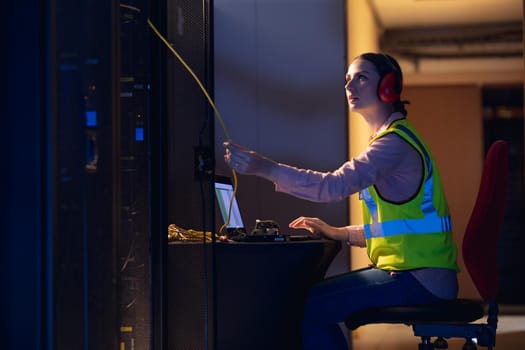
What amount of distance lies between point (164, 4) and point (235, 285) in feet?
3.68

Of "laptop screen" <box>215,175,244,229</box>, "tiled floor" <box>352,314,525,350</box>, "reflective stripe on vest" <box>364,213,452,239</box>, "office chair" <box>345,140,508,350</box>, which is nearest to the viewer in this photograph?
"office chair" <box>345,140,508,350</box>

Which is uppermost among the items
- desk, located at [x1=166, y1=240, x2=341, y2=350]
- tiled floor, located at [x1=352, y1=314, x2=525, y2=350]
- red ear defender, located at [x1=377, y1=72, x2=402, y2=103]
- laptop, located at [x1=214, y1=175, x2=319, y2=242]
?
red ear defender, located at [x1=377, y1=72, x2=402, y2=103]

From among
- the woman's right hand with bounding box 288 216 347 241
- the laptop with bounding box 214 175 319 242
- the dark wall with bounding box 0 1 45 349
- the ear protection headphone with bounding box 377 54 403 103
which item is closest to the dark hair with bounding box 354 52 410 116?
the ear protection headphone with bounding box 377 54 403 103

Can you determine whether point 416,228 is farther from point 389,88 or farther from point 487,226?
point 389,88

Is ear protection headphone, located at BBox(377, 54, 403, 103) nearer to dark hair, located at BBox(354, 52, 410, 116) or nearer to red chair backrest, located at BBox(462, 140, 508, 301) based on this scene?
dark hair, located at BBox(354, 52, 410, 116)

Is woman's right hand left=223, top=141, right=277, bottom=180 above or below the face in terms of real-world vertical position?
below

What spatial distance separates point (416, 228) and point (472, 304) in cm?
31

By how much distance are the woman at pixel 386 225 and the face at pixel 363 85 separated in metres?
0.18

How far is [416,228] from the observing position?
9.68 feet

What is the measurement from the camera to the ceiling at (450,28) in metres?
8.05

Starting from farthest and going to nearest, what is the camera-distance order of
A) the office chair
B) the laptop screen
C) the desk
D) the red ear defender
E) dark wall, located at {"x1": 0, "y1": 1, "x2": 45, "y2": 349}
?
the laptop screen → the desk → the red ear defender → the office chair → dark wall, located at {"x1": 0, "y1": 1, "x2": 45, "y2": 349}

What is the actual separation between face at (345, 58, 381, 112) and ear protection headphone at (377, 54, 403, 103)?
0.02 m

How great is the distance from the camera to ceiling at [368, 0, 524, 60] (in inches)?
→ 317

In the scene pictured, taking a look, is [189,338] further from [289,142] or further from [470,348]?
[289,142]
